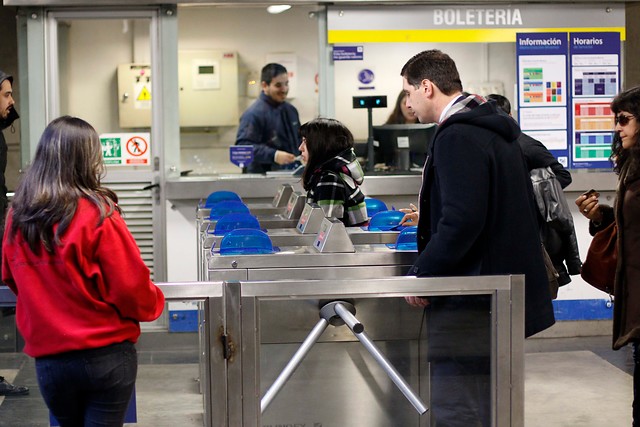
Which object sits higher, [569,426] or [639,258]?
[639,258]

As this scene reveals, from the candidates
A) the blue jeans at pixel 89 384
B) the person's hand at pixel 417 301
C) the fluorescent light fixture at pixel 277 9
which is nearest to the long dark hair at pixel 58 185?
the blue jeans at pixel 89 384

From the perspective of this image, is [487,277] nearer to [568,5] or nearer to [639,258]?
[639,258]

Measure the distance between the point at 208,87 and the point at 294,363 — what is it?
4.06 meters

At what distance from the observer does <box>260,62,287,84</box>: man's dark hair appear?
7.02 metres

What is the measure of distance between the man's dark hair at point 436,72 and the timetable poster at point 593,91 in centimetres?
372

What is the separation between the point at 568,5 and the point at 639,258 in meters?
3.53

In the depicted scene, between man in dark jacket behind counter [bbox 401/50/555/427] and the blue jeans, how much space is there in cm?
86

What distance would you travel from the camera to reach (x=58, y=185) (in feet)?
8.98

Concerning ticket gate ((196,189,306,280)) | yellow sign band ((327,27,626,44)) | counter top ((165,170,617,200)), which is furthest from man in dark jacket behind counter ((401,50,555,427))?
yellow sign band ((327,27,626,44))

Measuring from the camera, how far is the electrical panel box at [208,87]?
691 cm

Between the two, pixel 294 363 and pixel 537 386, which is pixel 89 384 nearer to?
pixel 294 363

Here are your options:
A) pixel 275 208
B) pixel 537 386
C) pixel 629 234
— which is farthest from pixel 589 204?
pixel 537 386

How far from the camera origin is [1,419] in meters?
3.13

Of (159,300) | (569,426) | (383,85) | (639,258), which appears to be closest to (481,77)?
(383,85)
